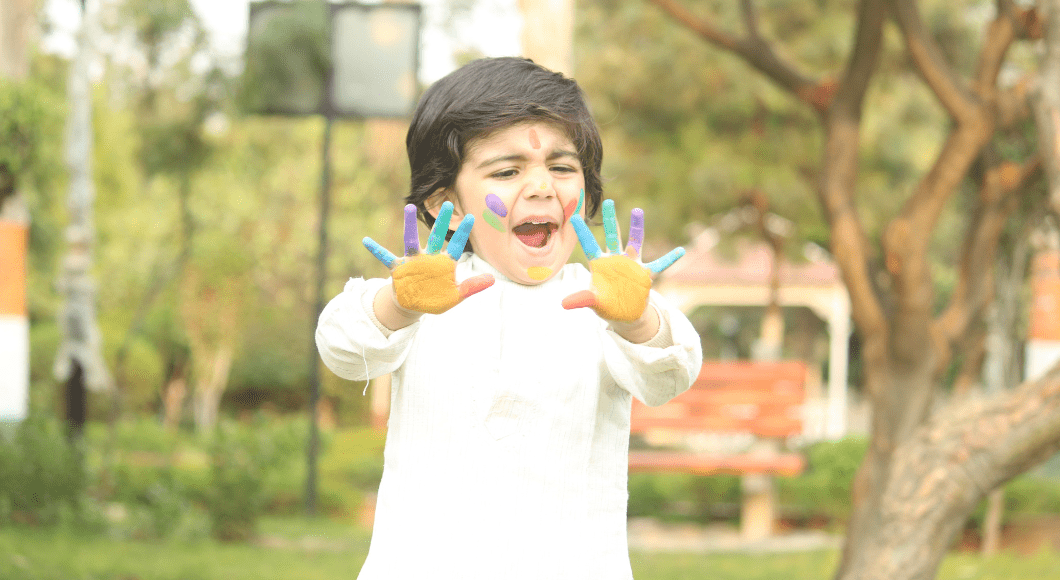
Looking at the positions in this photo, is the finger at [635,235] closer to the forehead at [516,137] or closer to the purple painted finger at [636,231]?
the purple painted finger at [636,231]

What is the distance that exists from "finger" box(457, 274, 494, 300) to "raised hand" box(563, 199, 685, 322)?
0.11 m

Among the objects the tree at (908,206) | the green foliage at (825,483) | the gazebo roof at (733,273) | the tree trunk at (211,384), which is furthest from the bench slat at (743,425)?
the gazebo roof at (733,273)

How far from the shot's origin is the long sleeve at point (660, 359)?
1408 millimetres

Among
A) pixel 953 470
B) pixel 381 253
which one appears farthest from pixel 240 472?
pixel 381 253

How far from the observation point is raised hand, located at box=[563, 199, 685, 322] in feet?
4.28

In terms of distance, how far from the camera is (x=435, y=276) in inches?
51.7

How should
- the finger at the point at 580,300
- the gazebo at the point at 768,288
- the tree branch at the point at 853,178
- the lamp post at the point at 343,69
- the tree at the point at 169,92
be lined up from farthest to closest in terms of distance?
the gazebo at the point at 768,288, the lamp post at the point at 343,69, the tree at the point at 169,92, the tree branch at the point at 853,178, the finger at the point at 580,300

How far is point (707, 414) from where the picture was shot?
7.73 m

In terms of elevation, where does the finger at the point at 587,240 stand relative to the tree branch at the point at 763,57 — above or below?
below

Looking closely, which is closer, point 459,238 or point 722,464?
point 459,238

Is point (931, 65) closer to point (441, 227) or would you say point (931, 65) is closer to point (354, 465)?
point (441, 227)

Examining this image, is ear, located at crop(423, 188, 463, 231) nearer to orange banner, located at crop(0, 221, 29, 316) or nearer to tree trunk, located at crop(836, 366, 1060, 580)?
tree trunk, located at crop(836, 366, 1060, 580)

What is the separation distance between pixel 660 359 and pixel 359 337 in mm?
424

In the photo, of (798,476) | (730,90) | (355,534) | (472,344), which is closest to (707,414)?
(798,476)
